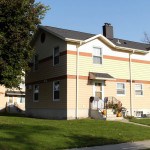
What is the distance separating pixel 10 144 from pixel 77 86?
13998 millimetres

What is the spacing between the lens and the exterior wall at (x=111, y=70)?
2727cm

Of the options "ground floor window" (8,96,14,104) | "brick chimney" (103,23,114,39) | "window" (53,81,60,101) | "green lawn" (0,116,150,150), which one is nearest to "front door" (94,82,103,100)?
"window" (53,81,60,101)

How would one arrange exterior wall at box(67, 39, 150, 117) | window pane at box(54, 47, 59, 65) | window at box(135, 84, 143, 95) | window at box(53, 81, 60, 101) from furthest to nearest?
window at box(135, 84, 143, 95) < window pane at box(54, 47, 59, 65) < window at box(53, 81, 60, 101) < exterior wall at box(67, 39, 150, 117)

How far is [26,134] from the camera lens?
51.8 ft

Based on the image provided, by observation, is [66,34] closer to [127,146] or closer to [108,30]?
[108,30]

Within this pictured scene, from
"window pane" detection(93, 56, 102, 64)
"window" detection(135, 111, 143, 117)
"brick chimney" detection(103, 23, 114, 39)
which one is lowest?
"window" detection(135, 111, 143, 117)

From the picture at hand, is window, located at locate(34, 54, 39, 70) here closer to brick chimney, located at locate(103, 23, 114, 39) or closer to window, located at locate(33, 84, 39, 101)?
window, located at locate(33, 84, 39, 101)

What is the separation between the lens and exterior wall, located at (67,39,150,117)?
2727 centimetres

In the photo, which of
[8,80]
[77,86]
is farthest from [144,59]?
[8,80]

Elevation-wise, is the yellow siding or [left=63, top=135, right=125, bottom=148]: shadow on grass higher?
the yellow siding

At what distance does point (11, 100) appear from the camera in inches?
1956

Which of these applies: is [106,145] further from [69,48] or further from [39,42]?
[39,42]

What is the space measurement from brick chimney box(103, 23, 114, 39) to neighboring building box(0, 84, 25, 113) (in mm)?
17683

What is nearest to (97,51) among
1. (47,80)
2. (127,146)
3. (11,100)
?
(47,80)
